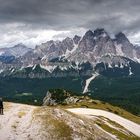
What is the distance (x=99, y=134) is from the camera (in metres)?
77.1

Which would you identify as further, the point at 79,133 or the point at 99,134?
the point at 99,134

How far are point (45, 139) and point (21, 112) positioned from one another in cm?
1512

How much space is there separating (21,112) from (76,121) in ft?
40.2

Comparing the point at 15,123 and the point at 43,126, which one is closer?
the point at 43,126

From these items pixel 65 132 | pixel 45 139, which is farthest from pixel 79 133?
pixel 45 139

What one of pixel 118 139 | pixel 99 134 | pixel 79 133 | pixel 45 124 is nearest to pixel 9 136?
pixel 45 124

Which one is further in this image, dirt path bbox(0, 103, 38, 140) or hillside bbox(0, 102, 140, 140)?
hillside bbox(0, 102, 140, 140)

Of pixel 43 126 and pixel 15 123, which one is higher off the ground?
pixel 15 123

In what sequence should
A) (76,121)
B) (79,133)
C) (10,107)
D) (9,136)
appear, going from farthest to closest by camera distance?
(10,107) < (76,121) < (79,133) < (9,136)

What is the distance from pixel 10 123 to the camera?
71.8m

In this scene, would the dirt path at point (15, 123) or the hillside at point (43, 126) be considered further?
the hillside at point (43, 126)

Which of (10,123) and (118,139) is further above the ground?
(10,123)

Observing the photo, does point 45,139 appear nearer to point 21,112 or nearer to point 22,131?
point 22,131

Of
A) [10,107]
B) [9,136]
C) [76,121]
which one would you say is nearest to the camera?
[9,136]
